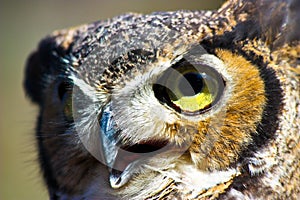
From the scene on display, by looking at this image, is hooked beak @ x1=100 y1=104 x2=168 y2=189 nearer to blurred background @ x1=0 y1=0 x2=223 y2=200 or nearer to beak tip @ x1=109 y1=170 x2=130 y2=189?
beak tip @ x1=109 y1=170 x2=130 y2=189

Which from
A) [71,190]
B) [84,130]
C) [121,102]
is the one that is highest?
[121,102]

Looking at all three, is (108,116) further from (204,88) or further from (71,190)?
(71,190)

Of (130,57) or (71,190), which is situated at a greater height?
(130,57)

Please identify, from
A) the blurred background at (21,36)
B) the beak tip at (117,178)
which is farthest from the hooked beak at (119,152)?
the blurred background at (21,36)

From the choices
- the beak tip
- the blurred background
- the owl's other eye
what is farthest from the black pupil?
the blurred background

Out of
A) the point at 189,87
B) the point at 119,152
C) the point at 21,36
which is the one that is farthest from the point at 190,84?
the point at 21,36

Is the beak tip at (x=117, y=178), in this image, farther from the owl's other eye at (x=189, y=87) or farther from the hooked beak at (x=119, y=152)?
the owl's other eye at (x=189, y=87)

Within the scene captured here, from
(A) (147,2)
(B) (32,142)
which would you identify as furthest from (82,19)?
(B) (32,142)
